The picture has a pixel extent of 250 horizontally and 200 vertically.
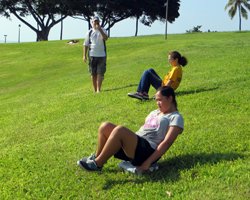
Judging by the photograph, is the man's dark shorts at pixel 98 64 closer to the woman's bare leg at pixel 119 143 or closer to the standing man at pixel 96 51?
the standing man at pixel 96 51

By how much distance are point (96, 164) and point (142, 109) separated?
386 cm

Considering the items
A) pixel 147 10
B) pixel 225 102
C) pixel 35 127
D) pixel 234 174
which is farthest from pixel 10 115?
pixel 147 10

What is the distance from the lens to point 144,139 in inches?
225

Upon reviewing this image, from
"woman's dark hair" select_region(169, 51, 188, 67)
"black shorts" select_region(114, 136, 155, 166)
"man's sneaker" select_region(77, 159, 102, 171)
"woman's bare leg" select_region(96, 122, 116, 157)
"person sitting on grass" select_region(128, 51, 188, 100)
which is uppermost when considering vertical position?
"woman's dark hair" select_region(169, 51, 188, 67)

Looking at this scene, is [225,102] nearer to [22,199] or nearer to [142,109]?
[142,109]

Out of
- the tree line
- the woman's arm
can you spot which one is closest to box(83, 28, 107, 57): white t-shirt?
the woman's arm

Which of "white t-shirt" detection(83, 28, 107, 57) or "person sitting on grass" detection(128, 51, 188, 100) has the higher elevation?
"white t-shirt" detection(83, 28, 107, 57)

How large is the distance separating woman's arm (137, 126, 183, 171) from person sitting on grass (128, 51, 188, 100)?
173 inches

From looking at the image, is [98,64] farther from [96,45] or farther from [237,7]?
[237,7]

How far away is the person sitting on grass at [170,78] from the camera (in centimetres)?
1002

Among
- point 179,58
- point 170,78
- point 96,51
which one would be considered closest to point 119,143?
point 170,78

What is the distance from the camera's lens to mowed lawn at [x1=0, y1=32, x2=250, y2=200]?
17.7 feet

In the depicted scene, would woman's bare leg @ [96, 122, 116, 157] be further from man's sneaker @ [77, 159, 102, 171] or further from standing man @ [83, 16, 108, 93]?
standing man @ [83, 16, 108, 93]

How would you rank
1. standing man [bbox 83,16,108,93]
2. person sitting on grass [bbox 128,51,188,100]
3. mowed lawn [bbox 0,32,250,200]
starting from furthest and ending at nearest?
standing man [bbox 83,16,108,93]
person sitting on grass [bbox 128,51,188,100]
mowed lawn [bbox 0,32,250,200]
